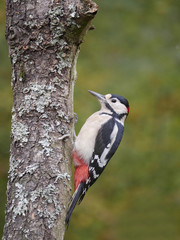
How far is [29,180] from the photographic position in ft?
9.78

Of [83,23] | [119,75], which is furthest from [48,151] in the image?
[119,75]

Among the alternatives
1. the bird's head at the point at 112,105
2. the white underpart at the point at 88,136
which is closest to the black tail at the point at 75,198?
the white underpart at the point at 88,136

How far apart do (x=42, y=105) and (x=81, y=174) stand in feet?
3.09

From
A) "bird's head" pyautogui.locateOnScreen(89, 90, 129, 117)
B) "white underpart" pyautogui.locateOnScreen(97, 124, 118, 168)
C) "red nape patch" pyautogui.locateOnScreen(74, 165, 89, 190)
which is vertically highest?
"bird's head" pyautogui.locateOnScreen(89, 90, 129, 117)

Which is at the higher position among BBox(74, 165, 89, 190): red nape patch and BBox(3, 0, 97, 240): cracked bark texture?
BBox(3, 0, 97, 240): cracked bark texture

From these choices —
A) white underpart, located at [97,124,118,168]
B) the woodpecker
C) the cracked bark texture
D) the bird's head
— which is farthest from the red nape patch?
the bird's head

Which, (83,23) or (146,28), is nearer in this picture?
(83,23)

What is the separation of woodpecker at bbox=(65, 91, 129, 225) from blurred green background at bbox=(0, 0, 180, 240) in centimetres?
51

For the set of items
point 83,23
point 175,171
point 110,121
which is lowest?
point 175,171

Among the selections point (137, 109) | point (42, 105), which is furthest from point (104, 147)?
point (137, 109)

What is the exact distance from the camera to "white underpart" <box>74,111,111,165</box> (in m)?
3.74

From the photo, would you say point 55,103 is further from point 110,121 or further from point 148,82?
point 148,82

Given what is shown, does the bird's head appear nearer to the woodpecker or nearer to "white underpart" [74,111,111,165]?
the woodpecker

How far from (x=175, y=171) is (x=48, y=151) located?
2.31 metres
